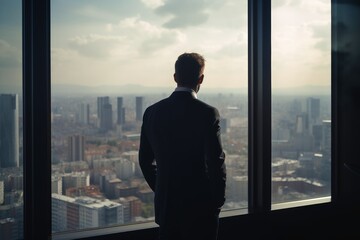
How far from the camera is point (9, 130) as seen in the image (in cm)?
221

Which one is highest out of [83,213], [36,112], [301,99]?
[301,99]

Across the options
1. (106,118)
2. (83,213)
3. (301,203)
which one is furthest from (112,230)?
(301,203)

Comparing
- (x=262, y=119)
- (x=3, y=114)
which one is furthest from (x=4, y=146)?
(x=262, y=119)

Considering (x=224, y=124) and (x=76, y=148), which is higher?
(x=224, y=124)

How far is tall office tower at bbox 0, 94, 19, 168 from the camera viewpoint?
219 centimetres

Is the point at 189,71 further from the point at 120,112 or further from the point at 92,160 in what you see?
the point at 92,160

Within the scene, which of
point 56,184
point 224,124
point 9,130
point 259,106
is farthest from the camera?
point 259,106

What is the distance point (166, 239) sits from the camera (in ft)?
6.20

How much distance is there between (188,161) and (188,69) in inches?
17.2

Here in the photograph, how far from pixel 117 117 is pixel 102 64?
334 millimetres

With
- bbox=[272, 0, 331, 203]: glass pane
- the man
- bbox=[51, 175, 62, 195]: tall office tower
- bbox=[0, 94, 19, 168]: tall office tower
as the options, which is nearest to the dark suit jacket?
the man

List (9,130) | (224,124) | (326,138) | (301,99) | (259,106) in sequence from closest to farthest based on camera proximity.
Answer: (9,130) < (224,124) < (259,106) < (301,99) < (326,138)

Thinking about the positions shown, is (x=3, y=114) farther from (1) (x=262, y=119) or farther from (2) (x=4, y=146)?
(1) (x=262, y=119)

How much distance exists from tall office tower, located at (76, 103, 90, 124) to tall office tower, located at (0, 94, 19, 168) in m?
0.34
